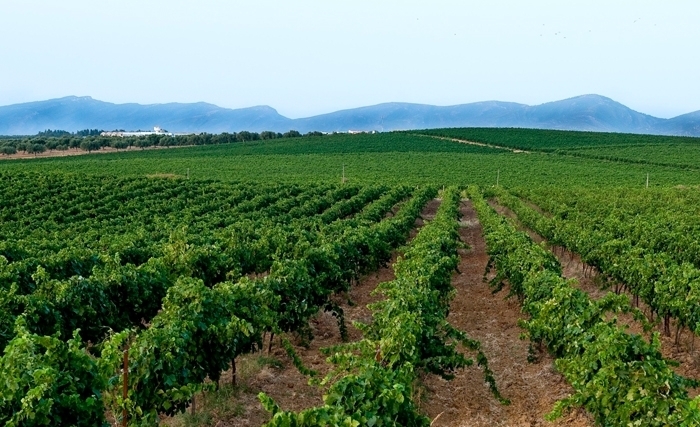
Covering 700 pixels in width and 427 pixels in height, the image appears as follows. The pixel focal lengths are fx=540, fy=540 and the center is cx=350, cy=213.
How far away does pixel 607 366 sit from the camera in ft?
23.5

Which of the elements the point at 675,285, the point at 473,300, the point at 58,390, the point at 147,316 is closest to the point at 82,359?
the point at 58,390

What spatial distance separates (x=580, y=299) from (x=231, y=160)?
75.9 metres

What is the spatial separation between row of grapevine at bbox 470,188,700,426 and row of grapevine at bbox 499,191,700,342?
7.61 ft

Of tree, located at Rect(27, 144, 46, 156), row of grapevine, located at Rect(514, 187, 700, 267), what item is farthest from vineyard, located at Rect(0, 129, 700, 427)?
tree, located at Rect(27, 144, 46, 156)

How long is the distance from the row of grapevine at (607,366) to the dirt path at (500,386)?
89 centimetres

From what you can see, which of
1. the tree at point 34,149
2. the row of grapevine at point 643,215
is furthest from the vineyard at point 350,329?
the tree at point 34,149

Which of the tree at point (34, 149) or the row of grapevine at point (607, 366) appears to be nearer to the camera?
the row of grapevine at point (607, 366)

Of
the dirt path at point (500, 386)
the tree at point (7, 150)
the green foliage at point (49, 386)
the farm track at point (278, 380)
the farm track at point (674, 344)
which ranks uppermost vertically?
the tree at point (7, 150)

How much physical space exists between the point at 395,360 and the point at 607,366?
2823mm

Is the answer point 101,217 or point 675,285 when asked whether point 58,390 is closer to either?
point 675,285

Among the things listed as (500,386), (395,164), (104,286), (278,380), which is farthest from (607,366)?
(395,164)

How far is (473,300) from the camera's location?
16766 mm

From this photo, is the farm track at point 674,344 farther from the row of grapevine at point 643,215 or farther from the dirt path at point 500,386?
the row of grapevine at point 643,215

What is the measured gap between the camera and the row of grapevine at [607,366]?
6324 mm
